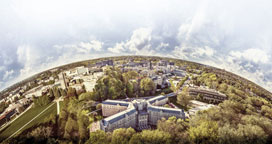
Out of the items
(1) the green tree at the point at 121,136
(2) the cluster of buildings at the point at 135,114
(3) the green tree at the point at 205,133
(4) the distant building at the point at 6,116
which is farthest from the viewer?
(2) the cluster of buildings at the point at 135,114

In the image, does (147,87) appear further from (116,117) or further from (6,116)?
(6,116)

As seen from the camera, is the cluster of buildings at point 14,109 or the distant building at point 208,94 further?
the distant building at point 208,94

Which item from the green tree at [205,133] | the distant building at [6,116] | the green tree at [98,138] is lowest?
the green tree at [98,138]

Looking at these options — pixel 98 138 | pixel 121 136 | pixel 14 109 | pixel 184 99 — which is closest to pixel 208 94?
pixel 184 99

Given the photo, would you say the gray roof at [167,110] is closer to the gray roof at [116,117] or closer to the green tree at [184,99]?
the gray roof at [116,117]

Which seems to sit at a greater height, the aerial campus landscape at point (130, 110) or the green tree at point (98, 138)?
the aerial campus landscape at point (130, 110)

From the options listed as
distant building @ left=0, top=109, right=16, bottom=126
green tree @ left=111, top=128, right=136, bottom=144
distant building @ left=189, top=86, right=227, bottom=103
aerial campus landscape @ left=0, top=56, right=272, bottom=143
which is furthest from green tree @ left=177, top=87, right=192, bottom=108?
distant building @ left=0, top=109, right=16, bottom=126

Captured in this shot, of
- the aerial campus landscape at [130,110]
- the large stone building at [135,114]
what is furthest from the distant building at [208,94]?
the large stone building at [135,114]

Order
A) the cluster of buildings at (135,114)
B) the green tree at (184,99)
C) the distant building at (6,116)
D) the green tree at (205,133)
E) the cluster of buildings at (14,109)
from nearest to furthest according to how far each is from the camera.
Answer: the green tree at (205,133), the distant building at (6,116), the cluster of buildings at (14,109), the cluster of buildings at (135,114), the green tree at (184,99)
